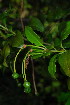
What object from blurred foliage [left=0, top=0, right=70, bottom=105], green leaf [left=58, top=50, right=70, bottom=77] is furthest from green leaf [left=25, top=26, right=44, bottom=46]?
green leaf [left=58, top=50, right=70, bottom=77]

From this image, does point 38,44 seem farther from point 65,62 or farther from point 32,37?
point 65,62

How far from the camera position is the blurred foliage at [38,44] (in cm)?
119

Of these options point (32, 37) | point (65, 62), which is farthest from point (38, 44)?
point (65, 62)

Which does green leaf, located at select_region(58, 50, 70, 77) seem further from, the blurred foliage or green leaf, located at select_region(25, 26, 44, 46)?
green leaf, located at select_region(25, 26, 44, 46)

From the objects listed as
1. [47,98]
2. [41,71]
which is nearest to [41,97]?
[47,98]

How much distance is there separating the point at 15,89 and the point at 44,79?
801mm

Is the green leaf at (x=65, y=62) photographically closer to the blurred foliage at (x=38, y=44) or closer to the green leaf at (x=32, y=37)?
the blurred foliage at (x=38, y=44)

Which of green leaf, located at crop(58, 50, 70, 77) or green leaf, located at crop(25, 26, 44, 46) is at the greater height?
green leaf, located at crop(25, 26, 44, 46)

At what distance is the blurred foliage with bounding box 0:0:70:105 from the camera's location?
3.92ft

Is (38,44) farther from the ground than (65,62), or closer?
farther from the ground

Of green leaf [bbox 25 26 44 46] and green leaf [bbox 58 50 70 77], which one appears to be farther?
green leaf [bbox 25 26 44 46]

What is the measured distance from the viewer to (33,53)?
47.1 inches

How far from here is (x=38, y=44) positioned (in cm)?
121

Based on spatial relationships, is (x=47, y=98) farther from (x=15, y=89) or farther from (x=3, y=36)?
(x=3, y=36)
